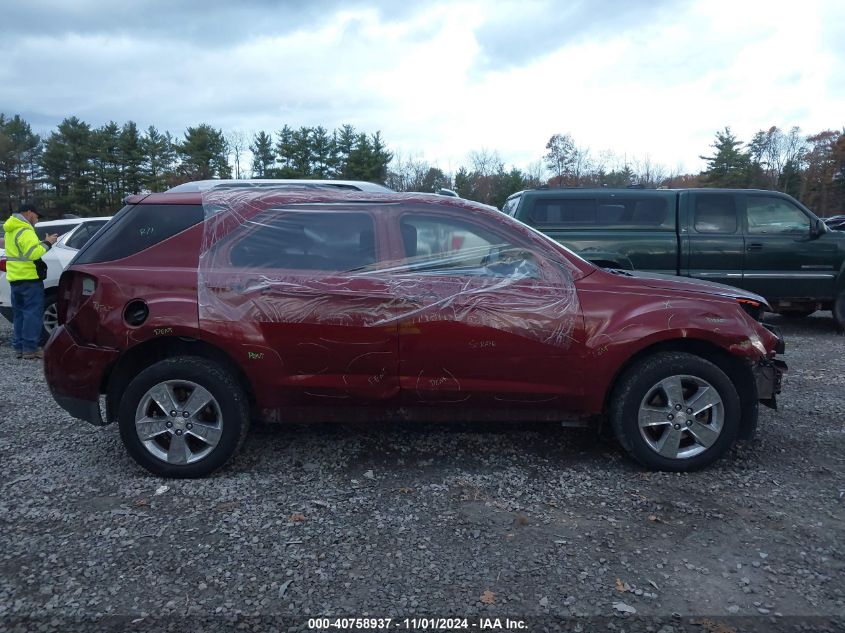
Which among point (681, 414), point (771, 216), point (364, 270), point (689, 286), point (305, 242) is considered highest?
point (771, 216)

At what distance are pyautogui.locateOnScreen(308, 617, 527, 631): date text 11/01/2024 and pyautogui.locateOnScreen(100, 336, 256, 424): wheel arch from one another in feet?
5.48

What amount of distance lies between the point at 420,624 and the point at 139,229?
2804mm

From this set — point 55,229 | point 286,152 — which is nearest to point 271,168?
point 286,152

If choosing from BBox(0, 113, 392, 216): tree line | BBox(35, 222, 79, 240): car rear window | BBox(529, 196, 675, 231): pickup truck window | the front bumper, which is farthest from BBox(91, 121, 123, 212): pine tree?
the front bumper

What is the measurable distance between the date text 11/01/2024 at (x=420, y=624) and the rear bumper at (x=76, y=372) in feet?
6.91

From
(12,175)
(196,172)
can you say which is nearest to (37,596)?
(196,172)

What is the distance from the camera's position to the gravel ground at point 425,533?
2.58 metres

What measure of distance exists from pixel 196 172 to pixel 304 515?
38480mm

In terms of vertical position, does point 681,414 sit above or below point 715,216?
below

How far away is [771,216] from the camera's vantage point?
8719 mm

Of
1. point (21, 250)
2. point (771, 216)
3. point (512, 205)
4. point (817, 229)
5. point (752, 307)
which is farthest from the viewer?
point (512, 205)

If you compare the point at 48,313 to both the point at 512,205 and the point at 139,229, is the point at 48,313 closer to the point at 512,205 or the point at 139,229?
the point at 139,229

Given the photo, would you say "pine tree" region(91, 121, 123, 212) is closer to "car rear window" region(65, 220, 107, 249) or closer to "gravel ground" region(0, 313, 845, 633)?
"car rear window" region(65, 220, 107, 249)

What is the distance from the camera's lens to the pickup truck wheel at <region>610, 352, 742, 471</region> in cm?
376
